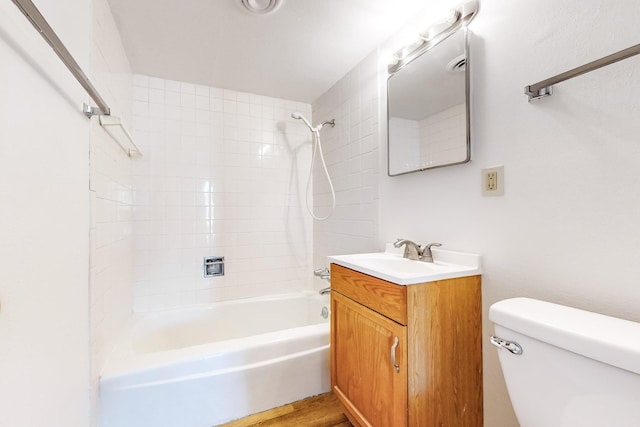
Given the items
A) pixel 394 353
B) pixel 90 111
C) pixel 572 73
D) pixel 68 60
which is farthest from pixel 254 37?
pixel 394 353

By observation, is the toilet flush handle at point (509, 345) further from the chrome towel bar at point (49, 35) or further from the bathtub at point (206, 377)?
the chrome towel bar at point (49, 35)

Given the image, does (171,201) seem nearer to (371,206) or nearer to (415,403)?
(371,206)

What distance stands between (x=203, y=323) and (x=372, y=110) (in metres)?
2.01

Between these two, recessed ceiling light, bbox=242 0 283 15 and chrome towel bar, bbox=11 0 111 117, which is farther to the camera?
recessed ceiling light, bbox=242 0 283 15

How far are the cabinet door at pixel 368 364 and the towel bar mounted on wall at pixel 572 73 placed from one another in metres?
0.94

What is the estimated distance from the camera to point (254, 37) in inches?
62.4

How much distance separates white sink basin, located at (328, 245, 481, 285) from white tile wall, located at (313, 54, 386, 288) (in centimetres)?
30

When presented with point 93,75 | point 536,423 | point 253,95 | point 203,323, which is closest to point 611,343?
point 536,423

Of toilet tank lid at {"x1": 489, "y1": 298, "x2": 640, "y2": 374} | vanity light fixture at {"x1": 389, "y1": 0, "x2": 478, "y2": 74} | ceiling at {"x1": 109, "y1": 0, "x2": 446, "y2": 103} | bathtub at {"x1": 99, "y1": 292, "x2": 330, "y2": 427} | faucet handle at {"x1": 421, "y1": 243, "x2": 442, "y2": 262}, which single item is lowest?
bathtub at {"x1": 99, "y1": 292, "x2": 330, "y2": 427}

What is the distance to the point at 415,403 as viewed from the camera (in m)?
0.96

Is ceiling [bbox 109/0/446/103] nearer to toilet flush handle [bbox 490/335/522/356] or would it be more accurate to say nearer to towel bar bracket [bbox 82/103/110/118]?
towel bar bracket [bbox 82/103/110/118]

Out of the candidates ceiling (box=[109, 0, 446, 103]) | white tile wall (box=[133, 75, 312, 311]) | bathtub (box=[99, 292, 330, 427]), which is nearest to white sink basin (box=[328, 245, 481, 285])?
bathtub (box=[99, 292, 330, 427])

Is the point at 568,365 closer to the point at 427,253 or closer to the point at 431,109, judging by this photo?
the point at 427,253

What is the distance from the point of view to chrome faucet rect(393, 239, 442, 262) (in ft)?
4.25
